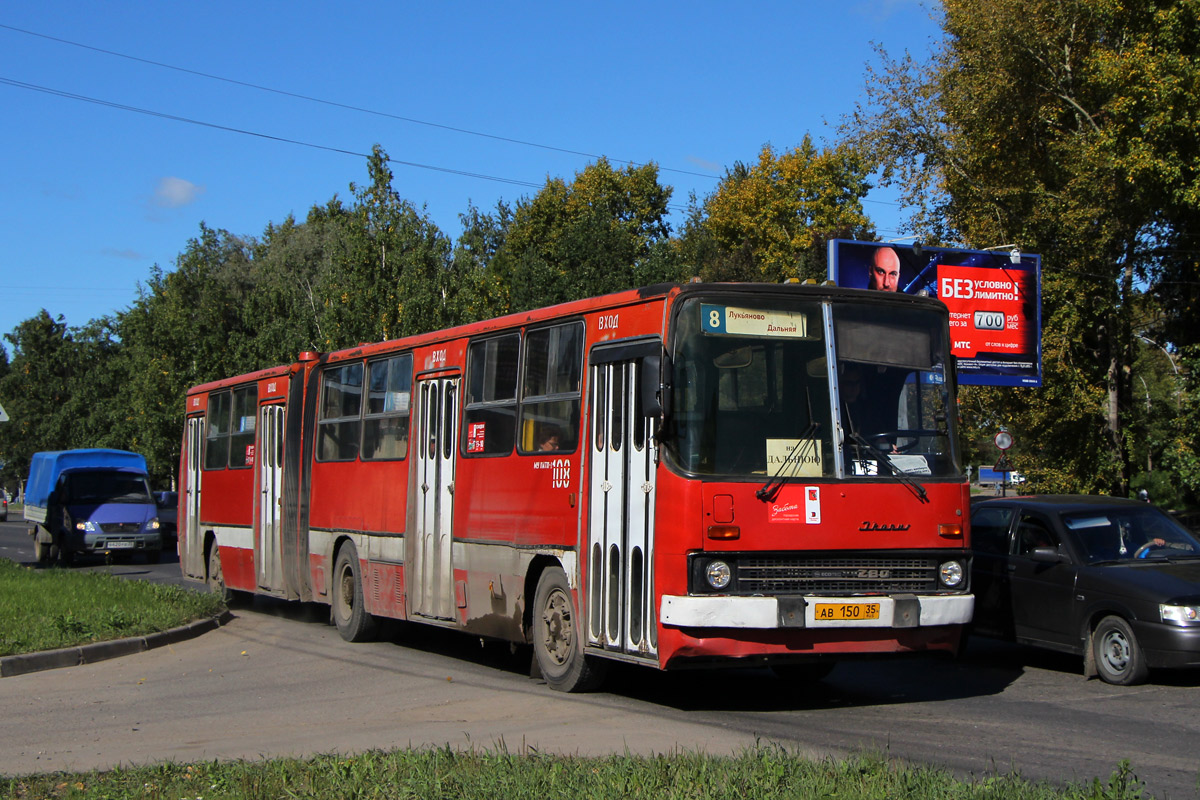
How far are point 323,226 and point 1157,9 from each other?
163ft

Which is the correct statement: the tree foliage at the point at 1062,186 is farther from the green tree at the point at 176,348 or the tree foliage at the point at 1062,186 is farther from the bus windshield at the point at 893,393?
the green tree at the point at 176,348

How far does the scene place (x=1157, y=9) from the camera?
25.8m

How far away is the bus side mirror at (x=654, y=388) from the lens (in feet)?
29.2

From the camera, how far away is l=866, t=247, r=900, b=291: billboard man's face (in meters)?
25.0

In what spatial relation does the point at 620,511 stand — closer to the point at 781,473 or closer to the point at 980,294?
the point at 781,473

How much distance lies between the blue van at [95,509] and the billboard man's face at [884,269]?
61.2ft

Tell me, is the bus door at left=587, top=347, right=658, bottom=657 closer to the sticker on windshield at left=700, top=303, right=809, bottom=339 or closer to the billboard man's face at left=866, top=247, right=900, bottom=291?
the sticker on windshield at left=700, top=303, right=809, bottom=339

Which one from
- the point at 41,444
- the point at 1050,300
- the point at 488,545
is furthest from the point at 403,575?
the point at 41,444

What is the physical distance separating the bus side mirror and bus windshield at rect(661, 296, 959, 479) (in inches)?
7.3

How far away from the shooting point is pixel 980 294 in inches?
1009

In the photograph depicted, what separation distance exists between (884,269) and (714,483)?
17.2 meters

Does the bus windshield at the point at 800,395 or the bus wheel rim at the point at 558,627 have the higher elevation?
the bus windshield at the point at 800,395

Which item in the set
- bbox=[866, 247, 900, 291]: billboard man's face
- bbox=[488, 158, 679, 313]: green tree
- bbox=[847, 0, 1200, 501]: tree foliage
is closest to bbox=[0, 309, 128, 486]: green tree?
bbox=[488, 158, 679, 313]: green tree

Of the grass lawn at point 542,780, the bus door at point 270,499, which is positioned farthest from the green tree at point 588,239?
the grass lawn at point 542,780
